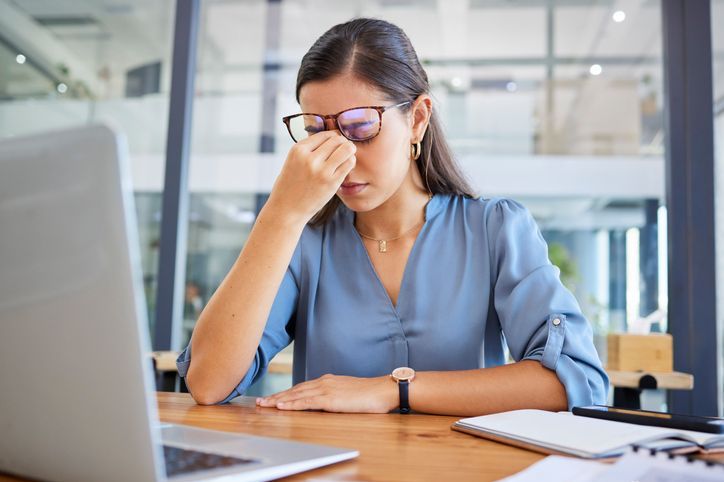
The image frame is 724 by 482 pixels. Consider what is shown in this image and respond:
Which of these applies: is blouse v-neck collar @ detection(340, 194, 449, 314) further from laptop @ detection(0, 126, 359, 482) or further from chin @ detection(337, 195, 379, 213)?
laptop @ detection(0, 126, 359, 482)

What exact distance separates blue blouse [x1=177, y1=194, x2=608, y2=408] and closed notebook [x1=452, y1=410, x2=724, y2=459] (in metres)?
0.39

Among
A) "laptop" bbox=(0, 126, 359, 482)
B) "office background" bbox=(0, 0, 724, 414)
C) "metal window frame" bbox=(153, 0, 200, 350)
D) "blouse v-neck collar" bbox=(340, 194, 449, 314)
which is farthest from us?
"metal window frame" bbox=(153, 0, 200, 350)

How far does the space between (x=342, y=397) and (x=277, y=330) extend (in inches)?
16.0

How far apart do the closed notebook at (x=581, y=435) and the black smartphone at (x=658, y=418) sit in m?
0.02

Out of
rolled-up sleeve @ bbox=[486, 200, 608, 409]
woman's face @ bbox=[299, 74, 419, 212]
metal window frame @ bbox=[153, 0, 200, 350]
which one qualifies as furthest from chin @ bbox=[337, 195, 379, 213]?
metal window frame @ bbox=[153, 0, 200, 350]

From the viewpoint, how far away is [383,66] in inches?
53.4

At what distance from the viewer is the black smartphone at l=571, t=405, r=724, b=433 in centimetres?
80

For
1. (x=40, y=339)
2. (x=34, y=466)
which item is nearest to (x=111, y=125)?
(x=40, y=339)

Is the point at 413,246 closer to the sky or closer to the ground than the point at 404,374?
closer to the sky

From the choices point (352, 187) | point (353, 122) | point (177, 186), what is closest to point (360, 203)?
point (352, 187)

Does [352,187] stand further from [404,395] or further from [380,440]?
[380,440]

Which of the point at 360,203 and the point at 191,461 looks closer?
the point at 191,461

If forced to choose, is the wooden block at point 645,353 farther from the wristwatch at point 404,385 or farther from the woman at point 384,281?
the wristwatch at point 404,385

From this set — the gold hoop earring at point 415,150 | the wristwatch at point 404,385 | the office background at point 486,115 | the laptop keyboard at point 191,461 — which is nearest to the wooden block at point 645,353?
the office background at point 486,115
